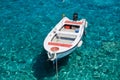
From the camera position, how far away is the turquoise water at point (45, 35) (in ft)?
61.0

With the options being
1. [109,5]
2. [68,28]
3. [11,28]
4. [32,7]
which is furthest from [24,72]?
[109,5]

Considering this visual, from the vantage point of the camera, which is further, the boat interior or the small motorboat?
the boat interior

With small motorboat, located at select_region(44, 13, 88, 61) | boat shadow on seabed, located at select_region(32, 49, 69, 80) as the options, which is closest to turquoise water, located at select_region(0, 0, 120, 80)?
boat shadow on seabed, located at select_region(32, 49, 69, 80)

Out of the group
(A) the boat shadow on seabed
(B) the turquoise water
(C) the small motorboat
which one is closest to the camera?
(C) the small motorboat

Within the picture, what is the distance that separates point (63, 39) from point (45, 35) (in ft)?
13.9

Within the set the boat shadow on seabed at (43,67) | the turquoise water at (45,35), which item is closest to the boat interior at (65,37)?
the turquoise water at (45,35)

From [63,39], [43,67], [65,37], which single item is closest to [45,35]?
[63,39]

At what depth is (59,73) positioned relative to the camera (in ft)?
60.3

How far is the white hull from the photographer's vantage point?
674 inches

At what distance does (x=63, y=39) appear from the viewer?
2020cm

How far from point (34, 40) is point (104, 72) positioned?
821cm

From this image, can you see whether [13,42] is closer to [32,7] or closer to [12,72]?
[12,72]

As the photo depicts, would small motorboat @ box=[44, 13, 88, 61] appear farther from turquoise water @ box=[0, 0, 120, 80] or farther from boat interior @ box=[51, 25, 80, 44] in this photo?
turquoise water @ box=[0, 0, 120, 80]

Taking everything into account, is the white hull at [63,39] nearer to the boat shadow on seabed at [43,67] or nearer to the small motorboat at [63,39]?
the small motorboat at [63,39]
